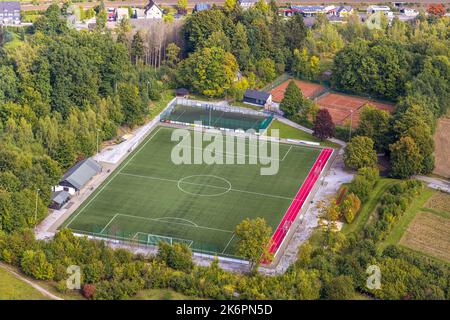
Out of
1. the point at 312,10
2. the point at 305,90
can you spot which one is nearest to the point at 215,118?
the point at 305,90

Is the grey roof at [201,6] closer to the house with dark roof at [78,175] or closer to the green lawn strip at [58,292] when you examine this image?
the house with dark roof at [78,175]

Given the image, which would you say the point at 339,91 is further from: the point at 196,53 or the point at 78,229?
the point at 78,229

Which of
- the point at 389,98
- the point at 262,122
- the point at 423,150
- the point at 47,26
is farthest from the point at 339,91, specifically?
the point at 47,26

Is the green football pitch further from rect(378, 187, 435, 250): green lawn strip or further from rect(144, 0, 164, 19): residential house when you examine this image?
rect(144, 0, 164, 19): residential house

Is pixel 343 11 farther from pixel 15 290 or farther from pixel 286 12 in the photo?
pixel 15 290

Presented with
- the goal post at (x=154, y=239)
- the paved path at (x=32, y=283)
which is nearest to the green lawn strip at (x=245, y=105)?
the goal post at (x=154, y=239)

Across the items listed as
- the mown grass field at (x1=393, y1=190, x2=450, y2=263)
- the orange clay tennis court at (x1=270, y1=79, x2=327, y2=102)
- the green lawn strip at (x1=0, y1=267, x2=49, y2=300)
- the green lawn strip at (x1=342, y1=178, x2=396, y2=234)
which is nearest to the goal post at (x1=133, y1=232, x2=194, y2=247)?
the green lawn strip at (x1=0, y1=267, x2=49, y2=300)
